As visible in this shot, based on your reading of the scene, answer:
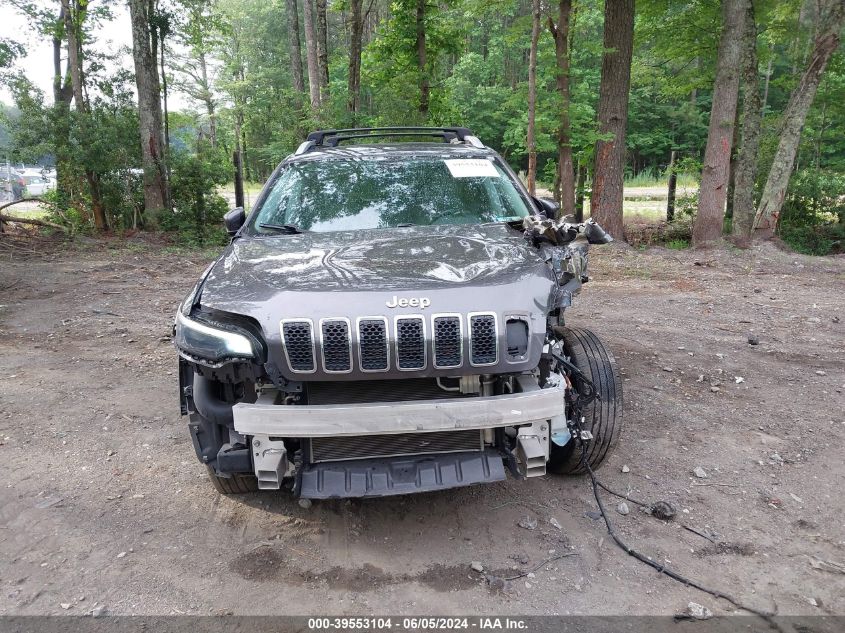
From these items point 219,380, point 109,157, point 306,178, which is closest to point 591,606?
point 219,380

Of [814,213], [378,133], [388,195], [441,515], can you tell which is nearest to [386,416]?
[441,515]

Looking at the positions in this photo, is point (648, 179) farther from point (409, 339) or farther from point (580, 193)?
point (409, 339)

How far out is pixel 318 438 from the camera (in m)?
2.74

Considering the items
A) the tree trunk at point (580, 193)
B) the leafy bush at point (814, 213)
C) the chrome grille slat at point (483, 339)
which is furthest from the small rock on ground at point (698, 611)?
the leafy bush at point (814, 213)

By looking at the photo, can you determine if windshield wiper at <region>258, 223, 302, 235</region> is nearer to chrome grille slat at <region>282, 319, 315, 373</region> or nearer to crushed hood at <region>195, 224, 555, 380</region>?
crushed hood at <region>195, 224, 555, 380</region>

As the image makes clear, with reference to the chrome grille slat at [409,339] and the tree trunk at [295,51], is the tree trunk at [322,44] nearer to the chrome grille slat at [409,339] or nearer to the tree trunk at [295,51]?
the tree trunk at [295,51]

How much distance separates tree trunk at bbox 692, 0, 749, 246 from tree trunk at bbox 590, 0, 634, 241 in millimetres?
1489

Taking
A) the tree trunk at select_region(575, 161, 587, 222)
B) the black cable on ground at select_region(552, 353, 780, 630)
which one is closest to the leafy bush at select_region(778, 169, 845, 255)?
the tree trunk at select_region(575, 161, 587, 222)

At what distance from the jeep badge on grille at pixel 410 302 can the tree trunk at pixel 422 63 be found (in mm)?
11128

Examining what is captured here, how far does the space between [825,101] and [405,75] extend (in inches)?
414

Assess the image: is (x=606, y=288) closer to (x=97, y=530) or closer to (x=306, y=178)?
(x=306, y=178)

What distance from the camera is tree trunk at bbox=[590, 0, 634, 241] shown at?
36.6ft

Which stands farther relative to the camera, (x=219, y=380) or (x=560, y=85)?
(x=560, y=85)

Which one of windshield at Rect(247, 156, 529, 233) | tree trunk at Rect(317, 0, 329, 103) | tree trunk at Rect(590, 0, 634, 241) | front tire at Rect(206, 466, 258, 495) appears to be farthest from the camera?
tree trunk at Rect(317, 0, 329, 103)
